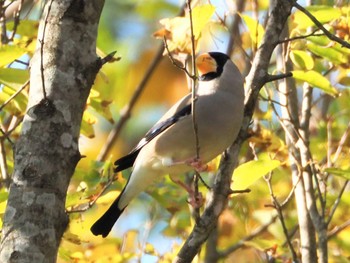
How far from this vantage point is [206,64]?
396 centimetres

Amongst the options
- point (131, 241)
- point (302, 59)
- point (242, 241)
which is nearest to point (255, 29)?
point (302, 59)

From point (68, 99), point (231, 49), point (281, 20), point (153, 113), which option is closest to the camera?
point (68, 99)

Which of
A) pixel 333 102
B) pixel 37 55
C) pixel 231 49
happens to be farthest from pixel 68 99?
pixel 333 102

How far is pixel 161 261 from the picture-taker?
12.2 feet

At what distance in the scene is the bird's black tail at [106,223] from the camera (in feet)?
12.2

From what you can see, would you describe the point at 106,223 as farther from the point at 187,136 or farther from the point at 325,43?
the point at 325,43

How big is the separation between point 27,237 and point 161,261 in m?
1.38

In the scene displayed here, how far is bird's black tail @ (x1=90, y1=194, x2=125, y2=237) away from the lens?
371cm

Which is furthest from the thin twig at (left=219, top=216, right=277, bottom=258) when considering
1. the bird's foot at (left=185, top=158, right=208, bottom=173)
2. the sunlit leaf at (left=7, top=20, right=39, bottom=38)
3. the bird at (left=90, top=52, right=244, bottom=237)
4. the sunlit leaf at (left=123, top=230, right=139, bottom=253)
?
the sunlit leaf at (left=7, top=20, right=39, bottom=38)

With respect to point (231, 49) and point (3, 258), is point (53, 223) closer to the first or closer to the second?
point (3, 258)

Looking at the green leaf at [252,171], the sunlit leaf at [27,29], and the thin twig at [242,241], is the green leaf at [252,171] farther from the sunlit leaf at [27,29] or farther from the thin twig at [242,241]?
the sunlit leaf at [27,29]

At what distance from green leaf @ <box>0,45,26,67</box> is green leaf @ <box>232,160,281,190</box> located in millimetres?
878

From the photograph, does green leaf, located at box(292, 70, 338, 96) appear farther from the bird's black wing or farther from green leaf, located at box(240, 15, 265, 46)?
A: the bird's black wing

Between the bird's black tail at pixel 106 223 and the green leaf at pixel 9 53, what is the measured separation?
0.98m
